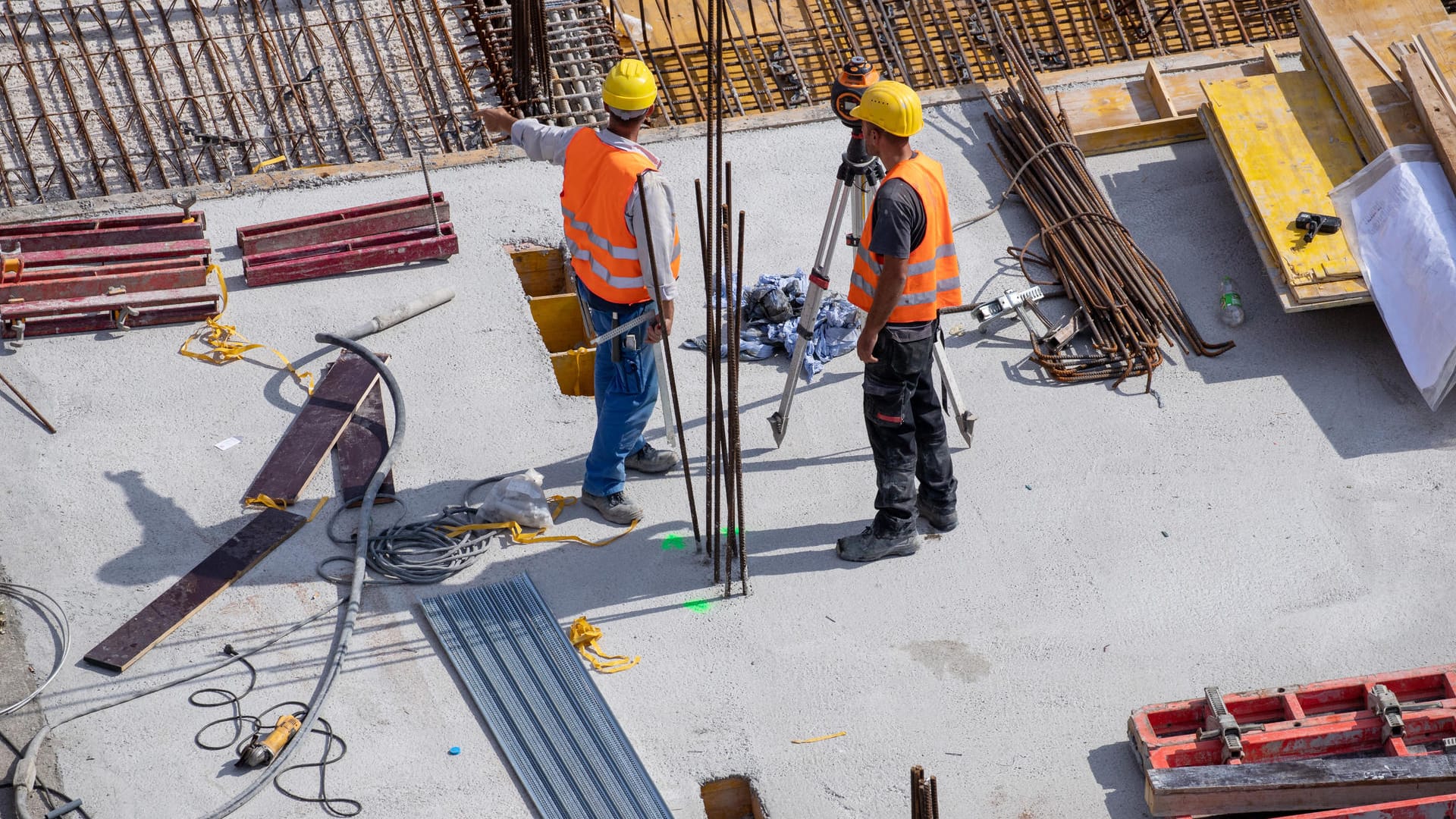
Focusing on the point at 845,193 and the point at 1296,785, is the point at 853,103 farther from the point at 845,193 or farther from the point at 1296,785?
the point at 1296,785

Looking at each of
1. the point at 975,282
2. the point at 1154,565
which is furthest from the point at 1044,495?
the point at 975,282

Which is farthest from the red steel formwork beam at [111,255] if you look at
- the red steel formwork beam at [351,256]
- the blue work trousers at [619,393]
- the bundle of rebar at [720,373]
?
the bundle of rebar at [720,373]

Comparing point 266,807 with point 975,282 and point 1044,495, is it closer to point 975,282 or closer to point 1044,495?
point 1044,495

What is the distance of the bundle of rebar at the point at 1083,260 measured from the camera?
8023mm

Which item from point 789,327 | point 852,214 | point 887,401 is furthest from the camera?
point 789,327

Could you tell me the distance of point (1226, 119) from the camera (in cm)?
886

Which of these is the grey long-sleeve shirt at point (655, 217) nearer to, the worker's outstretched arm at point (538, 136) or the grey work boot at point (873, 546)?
the worker's outstretched arm at point (538, 136)

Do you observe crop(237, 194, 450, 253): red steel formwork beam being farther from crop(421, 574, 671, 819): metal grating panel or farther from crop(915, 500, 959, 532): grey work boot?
crop(915, 500, 959, 532): grey work boot

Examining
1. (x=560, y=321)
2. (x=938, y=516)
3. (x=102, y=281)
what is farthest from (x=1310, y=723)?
(x=102, y=281)

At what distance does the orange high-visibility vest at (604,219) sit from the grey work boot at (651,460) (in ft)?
3.48

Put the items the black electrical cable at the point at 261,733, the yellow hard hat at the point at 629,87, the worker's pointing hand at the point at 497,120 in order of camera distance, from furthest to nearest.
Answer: the worker's pointing hand at the point at 497,120, the yellow hard hat at the point at 629,87, the black electrical cable at the point at 261,733

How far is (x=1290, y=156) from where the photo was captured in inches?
341

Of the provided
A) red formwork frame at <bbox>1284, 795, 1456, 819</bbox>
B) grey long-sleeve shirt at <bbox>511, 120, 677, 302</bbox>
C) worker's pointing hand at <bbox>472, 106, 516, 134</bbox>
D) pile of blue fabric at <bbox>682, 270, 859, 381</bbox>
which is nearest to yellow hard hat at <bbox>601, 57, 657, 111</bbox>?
grey long-sleeve shirt at <bbox>511, 120, 677, 302</bbox>

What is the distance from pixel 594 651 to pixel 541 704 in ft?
1.29
